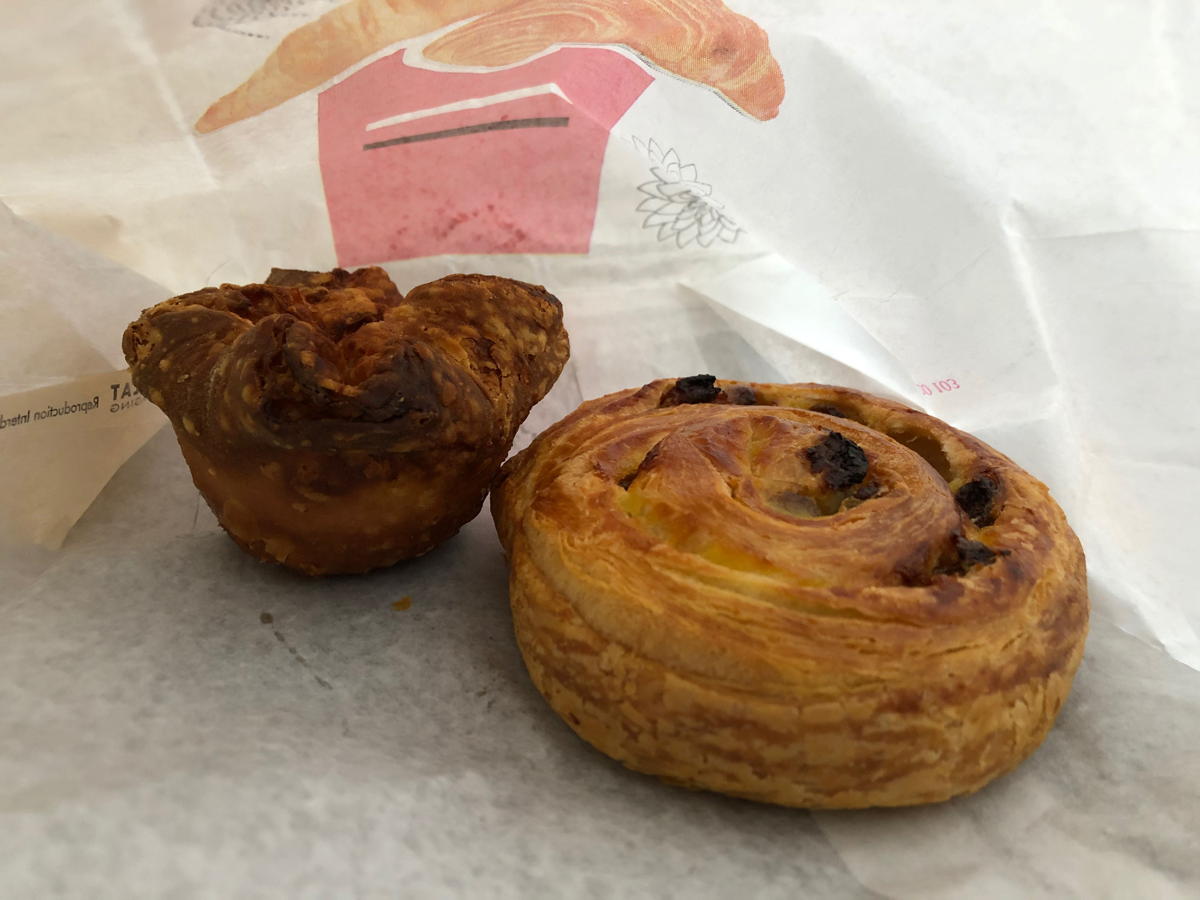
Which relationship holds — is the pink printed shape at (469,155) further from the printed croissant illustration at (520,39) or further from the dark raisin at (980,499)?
the dark raisin at (980,499)

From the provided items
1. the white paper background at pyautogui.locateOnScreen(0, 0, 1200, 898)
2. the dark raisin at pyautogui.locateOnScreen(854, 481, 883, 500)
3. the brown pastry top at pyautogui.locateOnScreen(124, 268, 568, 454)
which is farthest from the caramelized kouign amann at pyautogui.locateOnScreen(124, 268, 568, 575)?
the dark raisin at pyautogui.locateOnScreen(854, 481, 883, 500)

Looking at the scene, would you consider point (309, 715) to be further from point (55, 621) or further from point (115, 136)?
point (115, 136)

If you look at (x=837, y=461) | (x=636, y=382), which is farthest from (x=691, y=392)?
(x=636, y=382)

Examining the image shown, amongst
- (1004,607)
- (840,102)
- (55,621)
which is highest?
(840,102)

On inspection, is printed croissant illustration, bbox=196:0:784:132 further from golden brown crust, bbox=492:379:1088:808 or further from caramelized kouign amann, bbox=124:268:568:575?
golden brown crust, bbox=492:379:1088:808

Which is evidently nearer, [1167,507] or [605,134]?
[1167,507]

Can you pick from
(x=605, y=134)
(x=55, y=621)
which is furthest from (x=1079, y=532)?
(x=55, y=621)

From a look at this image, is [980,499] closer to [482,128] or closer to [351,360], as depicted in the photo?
[351,360]

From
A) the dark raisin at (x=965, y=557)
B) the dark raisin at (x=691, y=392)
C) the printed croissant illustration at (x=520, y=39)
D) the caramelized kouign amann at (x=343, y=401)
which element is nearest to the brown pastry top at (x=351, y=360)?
the caramelized kouign amann at (x=343, y=401)
